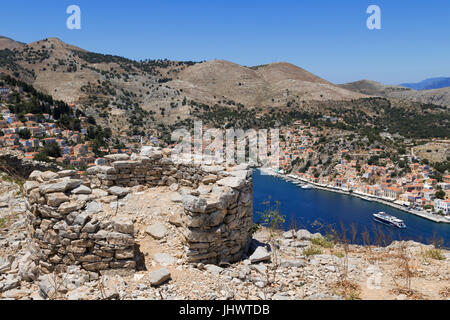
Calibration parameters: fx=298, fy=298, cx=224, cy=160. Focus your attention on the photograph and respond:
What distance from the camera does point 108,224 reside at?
14.9ft

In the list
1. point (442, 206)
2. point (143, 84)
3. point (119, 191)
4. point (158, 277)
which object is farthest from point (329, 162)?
point (143, 84)

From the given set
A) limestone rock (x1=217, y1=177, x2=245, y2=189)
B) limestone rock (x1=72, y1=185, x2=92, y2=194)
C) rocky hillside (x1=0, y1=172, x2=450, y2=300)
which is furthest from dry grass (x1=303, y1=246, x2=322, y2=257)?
limestone rock (x1=72, y1=185, x2=92, y2=194)

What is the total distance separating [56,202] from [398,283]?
545 cm

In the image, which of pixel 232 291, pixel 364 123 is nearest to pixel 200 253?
pixel 232 291

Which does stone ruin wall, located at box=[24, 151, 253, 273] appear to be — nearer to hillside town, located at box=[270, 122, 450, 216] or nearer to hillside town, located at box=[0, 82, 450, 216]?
hillside town, located at box=[0, 82, 450, 216]

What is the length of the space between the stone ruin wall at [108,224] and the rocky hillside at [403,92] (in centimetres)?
11015

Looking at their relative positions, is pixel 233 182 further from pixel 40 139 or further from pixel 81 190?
pixel 40 139

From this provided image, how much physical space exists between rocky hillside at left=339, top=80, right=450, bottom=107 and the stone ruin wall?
110148 millimetres

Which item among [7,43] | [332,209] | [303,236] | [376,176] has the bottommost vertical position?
[332,209]

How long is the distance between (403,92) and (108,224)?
A: 165m

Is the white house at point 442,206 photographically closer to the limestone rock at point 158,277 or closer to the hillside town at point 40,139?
the hillside town at point 40,139

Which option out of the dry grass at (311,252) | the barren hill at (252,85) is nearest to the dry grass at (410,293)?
the dry grass at (311,252)

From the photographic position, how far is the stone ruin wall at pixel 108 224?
14.7 ft

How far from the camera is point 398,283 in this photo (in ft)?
15.0
